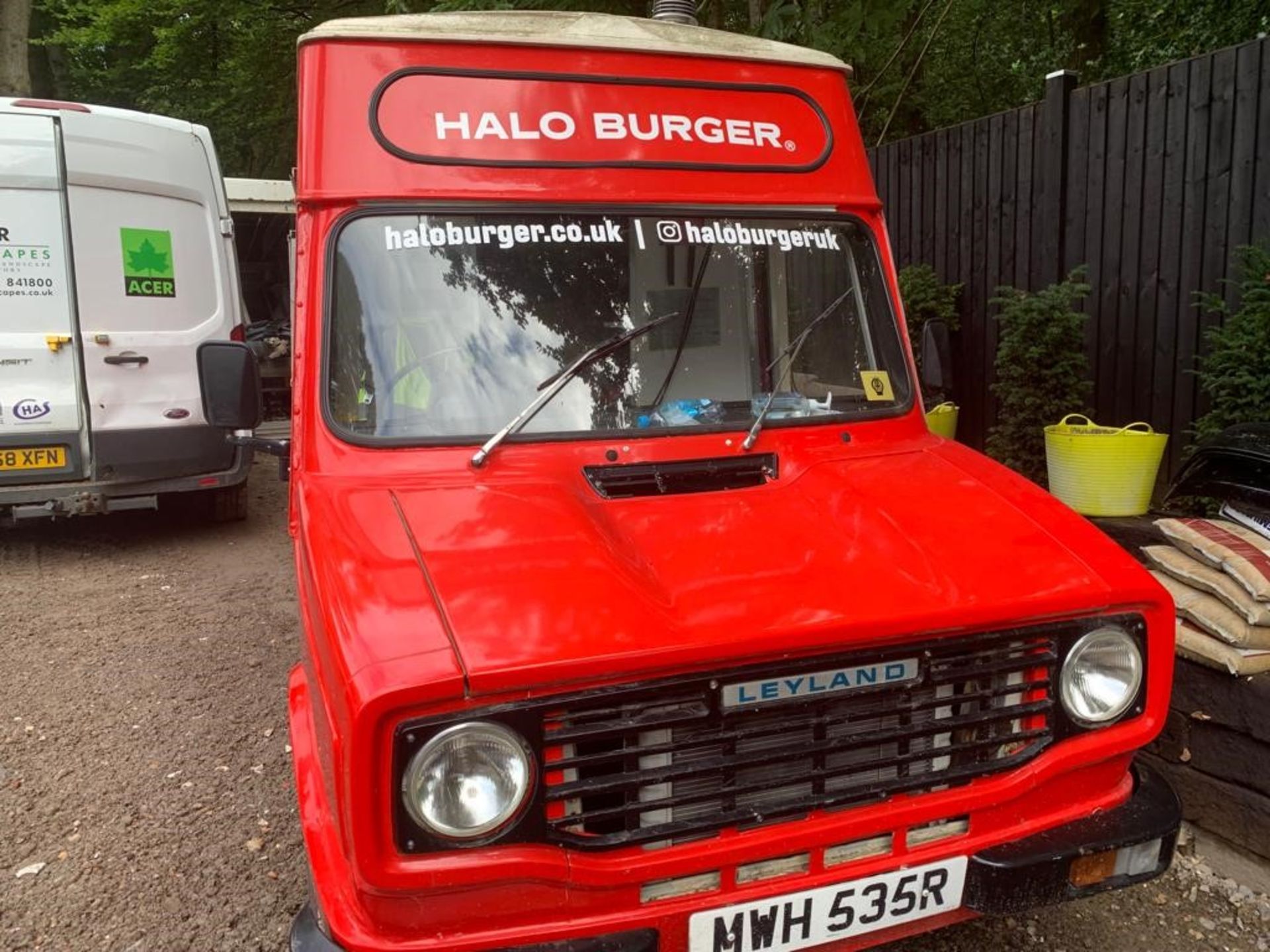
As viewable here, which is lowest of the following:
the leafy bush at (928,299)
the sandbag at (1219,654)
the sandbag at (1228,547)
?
the sandbag at (1219,654)

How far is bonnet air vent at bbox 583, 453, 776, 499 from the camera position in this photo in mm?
2836

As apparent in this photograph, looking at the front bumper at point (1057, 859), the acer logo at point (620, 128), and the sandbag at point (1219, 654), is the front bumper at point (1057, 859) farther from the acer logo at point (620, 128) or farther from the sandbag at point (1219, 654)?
the acer logo at point (620, 128)

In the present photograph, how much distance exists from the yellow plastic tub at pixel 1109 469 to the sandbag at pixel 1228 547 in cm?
95

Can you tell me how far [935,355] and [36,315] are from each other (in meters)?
5.99

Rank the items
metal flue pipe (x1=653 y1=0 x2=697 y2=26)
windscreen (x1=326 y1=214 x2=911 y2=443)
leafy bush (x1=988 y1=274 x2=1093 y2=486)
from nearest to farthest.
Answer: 1. windscreen (x1=326 y1=214 x2=911 y2=443)
2. metal flue pipe (x1=653 y1=0 x2=697 y2=26)
3. leafy bush (x1=988 y1=274 x2=1093 y2=486)

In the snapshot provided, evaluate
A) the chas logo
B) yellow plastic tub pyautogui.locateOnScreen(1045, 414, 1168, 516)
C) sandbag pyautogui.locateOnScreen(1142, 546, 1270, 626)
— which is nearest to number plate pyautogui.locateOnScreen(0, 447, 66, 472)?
the chas logo

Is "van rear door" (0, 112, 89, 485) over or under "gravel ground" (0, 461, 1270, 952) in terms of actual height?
over

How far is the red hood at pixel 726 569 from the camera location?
201 centimetres

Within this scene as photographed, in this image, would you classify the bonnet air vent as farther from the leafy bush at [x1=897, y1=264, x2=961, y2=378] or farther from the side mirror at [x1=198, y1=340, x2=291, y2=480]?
the leafy bush at [x1=897, y1=264, x2=961, y2=378]

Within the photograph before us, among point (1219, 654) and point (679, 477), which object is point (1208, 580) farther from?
point (679, 477)

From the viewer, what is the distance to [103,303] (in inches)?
274

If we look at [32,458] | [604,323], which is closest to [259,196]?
[32,458]

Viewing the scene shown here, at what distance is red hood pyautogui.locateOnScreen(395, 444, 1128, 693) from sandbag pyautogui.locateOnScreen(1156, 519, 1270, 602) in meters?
0.96

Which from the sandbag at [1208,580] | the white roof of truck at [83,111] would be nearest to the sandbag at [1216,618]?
A: the sandbag at [1208,580]
